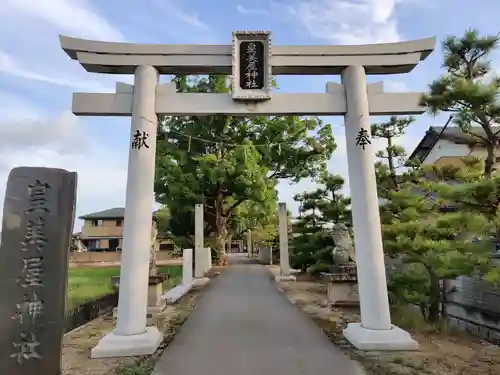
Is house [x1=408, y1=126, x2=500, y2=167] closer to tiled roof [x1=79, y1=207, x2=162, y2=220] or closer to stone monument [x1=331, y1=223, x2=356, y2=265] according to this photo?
stone monument [x1=331, y1=223, x2=356, y2=265]

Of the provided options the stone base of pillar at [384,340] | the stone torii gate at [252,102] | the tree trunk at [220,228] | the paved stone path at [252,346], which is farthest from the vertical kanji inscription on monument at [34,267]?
the tree trunk at [220,228]

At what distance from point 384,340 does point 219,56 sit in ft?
15.3

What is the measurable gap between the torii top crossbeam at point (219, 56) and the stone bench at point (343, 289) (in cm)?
439

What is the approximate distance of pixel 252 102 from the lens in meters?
5.59

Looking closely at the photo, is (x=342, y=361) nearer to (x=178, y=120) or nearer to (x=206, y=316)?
(x=206, y=316)

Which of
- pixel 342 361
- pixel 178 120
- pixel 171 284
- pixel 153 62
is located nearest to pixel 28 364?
pixel 342 361

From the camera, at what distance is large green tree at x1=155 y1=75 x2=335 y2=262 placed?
18.1 metres

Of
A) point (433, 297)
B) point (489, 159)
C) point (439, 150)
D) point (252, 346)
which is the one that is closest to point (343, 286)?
point (433, 297)

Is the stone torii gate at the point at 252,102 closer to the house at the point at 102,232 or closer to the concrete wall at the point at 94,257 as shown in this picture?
the concrete wall at the point at 94,257

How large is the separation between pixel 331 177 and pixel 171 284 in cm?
693

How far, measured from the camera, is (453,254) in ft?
17.1

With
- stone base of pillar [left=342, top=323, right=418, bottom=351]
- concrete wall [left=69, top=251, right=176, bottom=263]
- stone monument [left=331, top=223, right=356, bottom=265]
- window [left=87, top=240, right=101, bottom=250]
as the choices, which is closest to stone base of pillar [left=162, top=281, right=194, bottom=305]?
stone monument [left=331, top=223, right=356, bottom=265]

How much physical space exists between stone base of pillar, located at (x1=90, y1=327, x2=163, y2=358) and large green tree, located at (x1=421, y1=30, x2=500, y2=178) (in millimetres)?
5242

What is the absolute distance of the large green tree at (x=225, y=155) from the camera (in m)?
18.1
